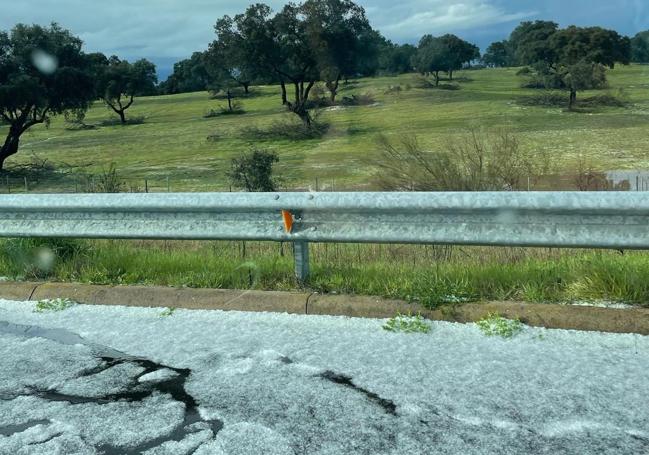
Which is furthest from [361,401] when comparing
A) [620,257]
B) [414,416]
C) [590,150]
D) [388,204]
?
[590,150]

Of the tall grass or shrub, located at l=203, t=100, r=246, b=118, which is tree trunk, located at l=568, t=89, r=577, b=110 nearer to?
shrub, located at l=203, t=100, r=246, b=118

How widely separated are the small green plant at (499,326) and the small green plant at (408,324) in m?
0.34

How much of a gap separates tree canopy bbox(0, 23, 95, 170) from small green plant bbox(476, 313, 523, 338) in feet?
122

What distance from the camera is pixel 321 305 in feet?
16.4

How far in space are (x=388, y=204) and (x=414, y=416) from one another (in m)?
1.91

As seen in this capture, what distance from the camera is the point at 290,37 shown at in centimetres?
5041

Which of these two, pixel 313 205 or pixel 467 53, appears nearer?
pixel 313 205

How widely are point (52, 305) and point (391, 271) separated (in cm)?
255

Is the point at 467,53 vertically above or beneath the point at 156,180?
above

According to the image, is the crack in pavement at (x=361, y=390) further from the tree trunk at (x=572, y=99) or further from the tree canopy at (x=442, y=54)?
the tree trunk at (x=572, y=99)

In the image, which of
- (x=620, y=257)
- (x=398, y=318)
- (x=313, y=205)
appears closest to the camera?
(x=398, y=318)

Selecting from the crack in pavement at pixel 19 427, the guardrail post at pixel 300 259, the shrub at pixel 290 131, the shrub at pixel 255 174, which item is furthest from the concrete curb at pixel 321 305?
the shrub at pixel 290 131

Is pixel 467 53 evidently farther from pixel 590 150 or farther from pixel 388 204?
pixel 388 204

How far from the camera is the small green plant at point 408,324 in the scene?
178 inches
